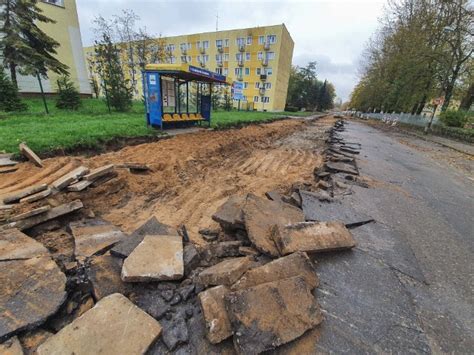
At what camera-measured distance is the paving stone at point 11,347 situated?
142 centimetres

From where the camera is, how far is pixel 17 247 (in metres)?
2.30

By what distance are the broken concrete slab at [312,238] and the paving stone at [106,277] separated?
148 centimetres

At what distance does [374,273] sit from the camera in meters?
2.21

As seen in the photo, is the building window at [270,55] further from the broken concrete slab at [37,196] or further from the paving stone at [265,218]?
the broken concrete slab at [37,196]

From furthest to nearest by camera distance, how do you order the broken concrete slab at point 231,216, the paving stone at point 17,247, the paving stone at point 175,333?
the broken concrete slab at point 231,216, the paving stone at point 17,247, the paving stone at point 175,333

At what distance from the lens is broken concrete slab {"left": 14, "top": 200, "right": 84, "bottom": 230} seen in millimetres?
2826

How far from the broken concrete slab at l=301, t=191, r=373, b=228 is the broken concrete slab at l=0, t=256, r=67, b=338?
281 centimetres

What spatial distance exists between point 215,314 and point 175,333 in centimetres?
33

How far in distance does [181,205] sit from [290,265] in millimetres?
2603

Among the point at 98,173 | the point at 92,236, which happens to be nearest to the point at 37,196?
the point at 98,173

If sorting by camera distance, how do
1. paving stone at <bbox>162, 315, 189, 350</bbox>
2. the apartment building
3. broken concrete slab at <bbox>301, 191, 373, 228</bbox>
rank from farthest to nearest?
the apartment building, broken concrete slab at <bbox>301, 191, 373, 228</bbox>, paving stone at <bbox>162, 315, 189, 350</bbox>

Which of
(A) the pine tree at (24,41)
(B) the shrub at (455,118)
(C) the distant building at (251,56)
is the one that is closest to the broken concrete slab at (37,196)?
(A) the pine tree at (24,41)

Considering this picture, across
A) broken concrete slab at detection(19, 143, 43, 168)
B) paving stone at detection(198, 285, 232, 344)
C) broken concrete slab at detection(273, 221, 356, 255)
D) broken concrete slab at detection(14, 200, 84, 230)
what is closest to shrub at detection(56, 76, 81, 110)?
broken concrete slab at detection(19, 143, 43, 168)

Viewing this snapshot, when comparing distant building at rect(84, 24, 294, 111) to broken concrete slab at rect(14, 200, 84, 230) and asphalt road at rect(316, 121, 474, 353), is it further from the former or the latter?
broken concrete slab at rect(14, 200, 84, 230)
